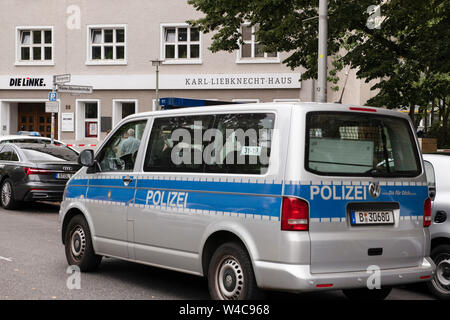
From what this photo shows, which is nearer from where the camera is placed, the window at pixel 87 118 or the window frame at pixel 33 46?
the window at pixel 87 118

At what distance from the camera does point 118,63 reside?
3325cm

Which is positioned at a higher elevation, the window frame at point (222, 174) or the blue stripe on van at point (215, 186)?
the window frame at point (222, 174)

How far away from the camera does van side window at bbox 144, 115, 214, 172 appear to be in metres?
6.38

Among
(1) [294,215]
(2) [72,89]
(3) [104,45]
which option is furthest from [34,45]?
(1) [294,215]

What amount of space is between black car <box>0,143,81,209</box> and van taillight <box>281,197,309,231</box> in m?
10.4

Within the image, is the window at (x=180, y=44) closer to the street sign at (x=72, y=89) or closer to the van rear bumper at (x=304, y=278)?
the street sign at (x=72, y=89)

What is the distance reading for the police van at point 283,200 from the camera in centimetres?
540

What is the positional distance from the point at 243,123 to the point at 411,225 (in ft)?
5.64

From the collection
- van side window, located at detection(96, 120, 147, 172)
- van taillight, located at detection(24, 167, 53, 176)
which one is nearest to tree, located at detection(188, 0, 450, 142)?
van taillight, located at detection(24, 167, 53, 176)

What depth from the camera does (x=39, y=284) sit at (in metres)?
7.14

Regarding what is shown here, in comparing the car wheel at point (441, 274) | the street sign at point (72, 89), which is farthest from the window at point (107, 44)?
the car wheel at point (441, 274)

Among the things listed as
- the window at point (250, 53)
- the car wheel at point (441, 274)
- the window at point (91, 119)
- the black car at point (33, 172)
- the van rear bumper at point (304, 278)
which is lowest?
the car wheel at point (441, 274)

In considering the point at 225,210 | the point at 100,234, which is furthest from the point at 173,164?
the point at 100,234

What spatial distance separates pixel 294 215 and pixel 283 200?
0.15 meters
